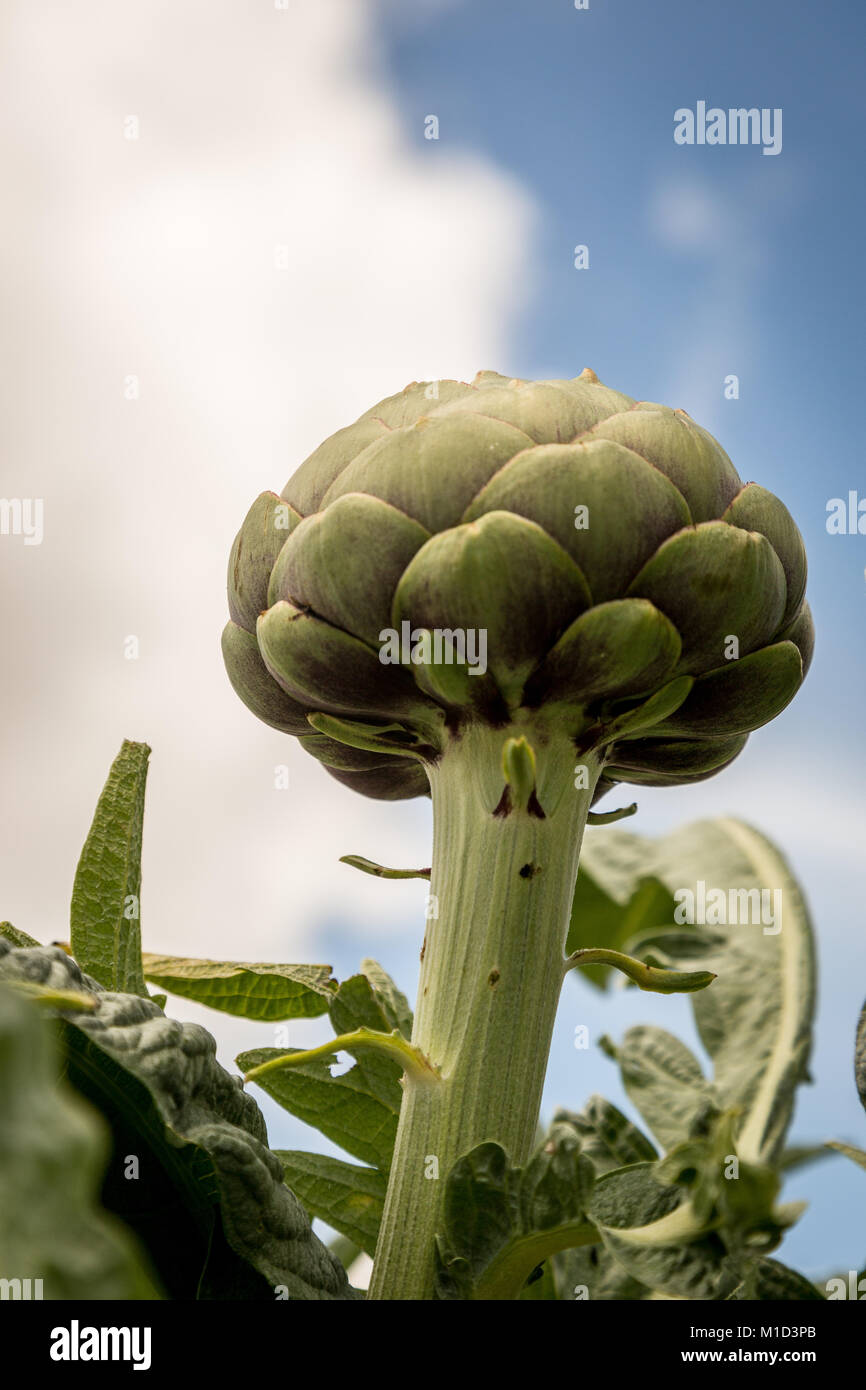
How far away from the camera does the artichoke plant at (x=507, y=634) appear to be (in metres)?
0.46

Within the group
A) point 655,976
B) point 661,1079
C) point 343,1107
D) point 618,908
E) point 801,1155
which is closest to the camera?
point 655,976

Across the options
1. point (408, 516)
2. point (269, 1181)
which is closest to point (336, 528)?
point (408, 516)

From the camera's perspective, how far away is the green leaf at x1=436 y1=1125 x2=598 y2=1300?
1.37ft

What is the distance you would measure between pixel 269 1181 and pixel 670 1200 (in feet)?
0.49

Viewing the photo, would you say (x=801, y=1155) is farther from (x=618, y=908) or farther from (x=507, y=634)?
(x=507, y=634)

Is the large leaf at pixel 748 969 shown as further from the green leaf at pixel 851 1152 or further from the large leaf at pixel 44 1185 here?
the large leaf at pixel 44 1185

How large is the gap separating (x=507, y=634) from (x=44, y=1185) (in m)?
0.29

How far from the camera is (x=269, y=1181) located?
43cm

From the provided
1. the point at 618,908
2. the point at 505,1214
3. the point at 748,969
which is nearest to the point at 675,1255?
the point at 505,1214

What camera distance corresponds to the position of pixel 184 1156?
0.45m

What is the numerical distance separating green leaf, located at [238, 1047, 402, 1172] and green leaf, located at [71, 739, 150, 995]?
0.10m

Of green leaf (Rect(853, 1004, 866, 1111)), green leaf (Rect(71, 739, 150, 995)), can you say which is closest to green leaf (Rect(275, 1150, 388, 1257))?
green leaf (Rect(71, 739, 150, 995))

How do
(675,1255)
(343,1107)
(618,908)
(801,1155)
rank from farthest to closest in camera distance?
(618,908)
(801,1155)
(343,1107)
(675,1255)
